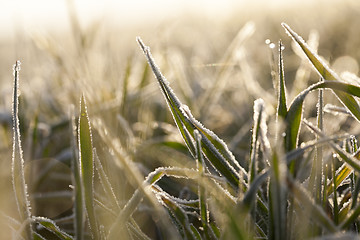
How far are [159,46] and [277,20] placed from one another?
2108 millimetres

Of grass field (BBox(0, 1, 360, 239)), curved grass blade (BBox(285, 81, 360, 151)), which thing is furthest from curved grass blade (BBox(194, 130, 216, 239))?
curved grass blade (BBox(285, 81, 360, 151))

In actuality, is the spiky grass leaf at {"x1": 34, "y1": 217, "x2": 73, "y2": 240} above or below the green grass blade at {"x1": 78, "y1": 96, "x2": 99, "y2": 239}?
below

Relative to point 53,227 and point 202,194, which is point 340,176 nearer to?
point 202,194

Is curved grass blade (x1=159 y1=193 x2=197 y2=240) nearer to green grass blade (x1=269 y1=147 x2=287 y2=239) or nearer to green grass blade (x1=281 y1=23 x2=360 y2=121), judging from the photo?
green grass blade (x1=269 y1=147 x2=287 y2=239)

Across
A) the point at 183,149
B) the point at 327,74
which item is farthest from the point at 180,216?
the point at 183,149

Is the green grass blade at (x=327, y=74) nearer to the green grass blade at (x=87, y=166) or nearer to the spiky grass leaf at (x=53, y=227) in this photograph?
the green grass blade at (x=87, y=166)

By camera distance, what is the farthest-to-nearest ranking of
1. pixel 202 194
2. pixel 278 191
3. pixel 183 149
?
pixel 183 149 < pixel 202 194 < pixel 278 191

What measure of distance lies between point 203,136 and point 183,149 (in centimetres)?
45

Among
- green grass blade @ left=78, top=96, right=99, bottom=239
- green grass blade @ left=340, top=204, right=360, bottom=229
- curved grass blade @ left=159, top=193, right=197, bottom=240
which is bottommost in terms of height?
green grass blade @ left=340, top=204, right=360, bottom=229

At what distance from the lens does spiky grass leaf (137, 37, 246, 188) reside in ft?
1.97

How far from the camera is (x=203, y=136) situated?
614 millimetres

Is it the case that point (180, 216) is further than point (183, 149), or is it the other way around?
point (183, 149)

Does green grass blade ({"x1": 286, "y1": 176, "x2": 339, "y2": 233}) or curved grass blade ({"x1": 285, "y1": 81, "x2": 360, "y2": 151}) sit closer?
green grass blade ({"x1": 286, "y1": 176, "x2": 339, "y2": 233})

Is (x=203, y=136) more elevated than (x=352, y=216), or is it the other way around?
(x=203, y=136)
